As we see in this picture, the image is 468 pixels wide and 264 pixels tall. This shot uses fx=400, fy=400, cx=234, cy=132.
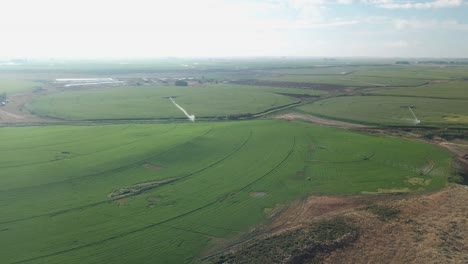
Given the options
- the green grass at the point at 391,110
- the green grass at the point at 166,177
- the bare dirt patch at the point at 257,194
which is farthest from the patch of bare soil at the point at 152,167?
the green grass at the point at 391,110

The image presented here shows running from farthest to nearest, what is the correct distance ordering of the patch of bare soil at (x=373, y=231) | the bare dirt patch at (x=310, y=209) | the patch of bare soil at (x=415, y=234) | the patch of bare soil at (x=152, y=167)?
the patch of bare soil at (x=152, y=167) < the bare dirt patch at (x=310, y=209) < the patch of bare soil at (x=373, y=231) < the patch of bare soil at (x=415, y=234)

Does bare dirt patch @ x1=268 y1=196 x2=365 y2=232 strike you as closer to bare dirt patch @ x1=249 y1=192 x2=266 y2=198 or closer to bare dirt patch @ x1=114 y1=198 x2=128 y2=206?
bare dirt patch @ x1=249 y1=192 x2=266 y2=198

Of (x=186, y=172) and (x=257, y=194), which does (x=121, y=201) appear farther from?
(x=257, y=194)

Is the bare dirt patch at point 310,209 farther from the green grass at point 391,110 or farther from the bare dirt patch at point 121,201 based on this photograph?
the green grass at point 391,110

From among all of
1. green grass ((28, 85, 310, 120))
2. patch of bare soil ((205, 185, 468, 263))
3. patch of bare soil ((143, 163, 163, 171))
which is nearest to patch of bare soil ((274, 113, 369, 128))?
green grass ((28, 85, 310, 120))

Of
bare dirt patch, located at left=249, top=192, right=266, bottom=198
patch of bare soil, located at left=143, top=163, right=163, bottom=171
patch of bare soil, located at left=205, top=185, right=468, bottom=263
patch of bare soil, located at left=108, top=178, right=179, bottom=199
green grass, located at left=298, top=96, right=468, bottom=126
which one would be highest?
green grass, located at left=298, top=96, right=468, bottom=126

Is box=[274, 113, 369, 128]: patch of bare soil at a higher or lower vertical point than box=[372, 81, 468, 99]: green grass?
lower
